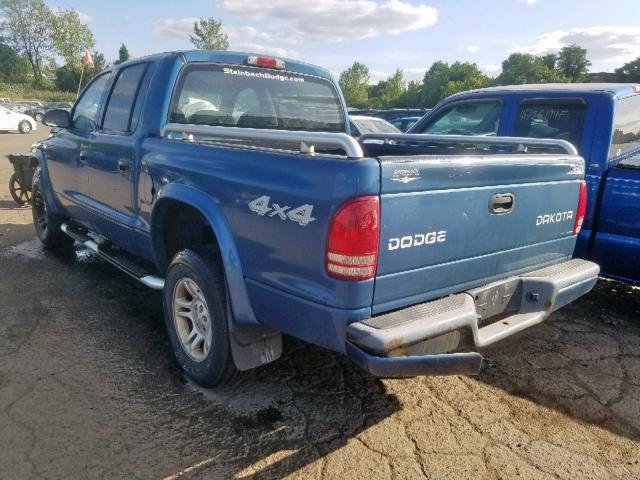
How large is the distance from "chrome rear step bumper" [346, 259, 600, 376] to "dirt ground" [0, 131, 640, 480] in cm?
58

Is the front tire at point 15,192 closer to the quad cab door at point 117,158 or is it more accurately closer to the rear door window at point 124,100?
the quad cab door at point 117,158

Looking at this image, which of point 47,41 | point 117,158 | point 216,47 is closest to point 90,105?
point 117,158

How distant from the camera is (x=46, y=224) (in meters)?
5.65

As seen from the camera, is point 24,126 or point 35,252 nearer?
point 35,252

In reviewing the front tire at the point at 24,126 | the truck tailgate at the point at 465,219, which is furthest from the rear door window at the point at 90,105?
the front tire at the point at 24,126

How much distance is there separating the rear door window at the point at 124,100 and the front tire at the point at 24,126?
24277mm

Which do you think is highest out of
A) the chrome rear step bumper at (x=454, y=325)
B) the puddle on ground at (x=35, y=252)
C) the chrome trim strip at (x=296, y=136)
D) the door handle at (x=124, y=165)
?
the chrome trim strip at (x=296, y=136)

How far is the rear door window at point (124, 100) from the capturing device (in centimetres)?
377

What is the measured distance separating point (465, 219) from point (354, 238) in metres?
0.69

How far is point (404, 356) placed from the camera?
2104 millimetres

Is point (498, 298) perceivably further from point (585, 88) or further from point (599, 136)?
point (585, 88)

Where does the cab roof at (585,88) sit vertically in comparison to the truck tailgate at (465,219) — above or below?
above

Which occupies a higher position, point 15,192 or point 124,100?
point 124,100

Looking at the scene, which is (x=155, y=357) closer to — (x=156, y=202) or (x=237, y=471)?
(x=156, y=202)
